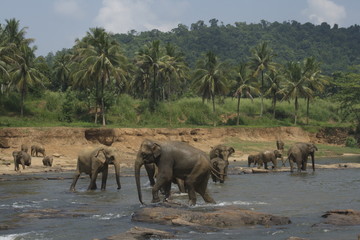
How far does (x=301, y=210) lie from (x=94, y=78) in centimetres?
4586

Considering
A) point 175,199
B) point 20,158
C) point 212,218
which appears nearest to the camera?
point 212,218

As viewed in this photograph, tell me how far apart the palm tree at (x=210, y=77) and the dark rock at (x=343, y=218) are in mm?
52726

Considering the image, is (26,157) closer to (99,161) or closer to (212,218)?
(99,161)

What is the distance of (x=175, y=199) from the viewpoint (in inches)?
698

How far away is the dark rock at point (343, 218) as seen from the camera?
12.2 meters

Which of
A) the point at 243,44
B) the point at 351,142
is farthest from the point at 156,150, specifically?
the point at 243,44

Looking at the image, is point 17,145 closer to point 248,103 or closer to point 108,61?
point 108,61

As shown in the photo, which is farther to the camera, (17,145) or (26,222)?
(17,145)

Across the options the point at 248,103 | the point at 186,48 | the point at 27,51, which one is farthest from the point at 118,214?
the point at 186,48

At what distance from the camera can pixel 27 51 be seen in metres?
58.1

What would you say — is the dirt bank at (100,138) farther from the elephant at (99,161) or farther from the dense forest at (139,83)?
the elephant at (99,161)

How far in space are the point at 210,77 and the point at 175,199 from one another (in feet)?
160

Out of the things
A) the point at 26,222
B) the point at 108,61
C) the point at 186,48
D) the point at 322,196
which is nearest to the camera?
the point at 26,222

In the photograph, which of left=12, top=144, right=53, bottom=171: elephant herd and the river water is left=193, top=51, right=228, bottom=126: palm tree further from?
the river water
